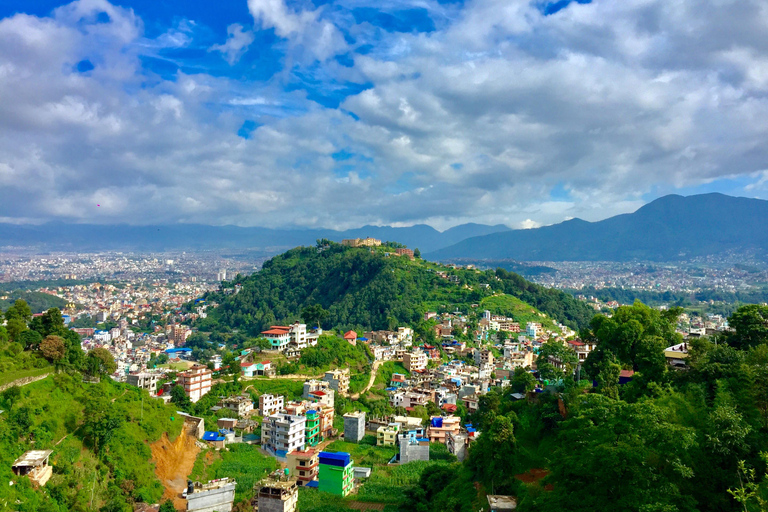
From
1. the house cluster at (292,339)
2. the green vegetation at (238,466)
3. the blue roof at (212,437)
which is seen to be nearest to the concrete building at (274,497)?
the green vegetation at (238,466)

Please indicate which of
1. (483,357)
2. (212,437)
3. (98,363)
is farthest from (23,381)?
(483,357)

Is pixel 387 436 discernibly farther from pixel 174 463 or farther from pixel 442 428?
pixel 174 463

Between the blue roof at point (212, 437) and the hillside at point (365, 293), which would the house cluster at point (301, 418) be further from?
the hillside at point (365, 293)

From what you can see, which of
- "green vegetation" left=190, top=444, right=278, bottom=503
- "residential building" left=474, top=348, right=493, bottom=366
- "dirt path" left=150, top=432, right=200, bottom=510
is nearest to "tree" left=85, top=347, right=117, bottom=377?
"dirt path" left=150, top=432, right=200, bottom=510

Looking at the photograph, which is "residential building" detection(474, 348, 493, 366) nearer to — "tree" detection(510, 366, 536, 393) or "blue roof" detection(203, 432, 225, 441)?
"tree" detection(510, 366, 536, 393)

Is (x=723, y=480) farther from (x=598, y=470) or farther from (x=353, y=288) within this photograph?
(x=353, y=288)

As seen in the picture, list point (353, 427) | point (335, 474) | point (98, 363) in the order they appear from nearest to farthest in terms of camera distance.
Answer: point (335, 474)
point (98, 363)
point (353, 427)

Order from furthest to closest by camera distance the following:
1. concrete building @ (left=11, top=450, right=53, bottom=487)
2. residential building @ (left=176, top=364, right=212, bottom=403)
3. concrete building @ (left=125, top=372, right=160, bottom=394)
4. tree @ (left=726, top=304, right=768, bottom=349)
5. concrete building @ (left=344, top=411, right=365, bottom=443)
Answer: concrete building @ (left=125, top=372, right=160, bottom=394) → residential building @ (left=176, top=364, right=212, bottom=403) → concrete building @ (left=344, top=411, right=365, bottom=443) → tree @ (left=726, top=304, right=768, bottom=349) → concrete building @ (left=11, top=450, right=53, bottom=487)
